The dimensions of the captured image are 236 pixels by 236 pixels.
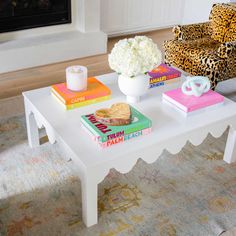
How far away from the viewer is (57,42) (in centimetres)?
369

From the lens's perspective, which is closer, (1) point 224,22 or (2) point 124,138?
(2) point 124,138

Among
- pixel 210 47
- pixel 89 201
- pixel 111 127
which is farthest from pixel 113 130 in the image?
pixel 210 47

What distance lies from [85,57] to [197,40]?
1296 mm

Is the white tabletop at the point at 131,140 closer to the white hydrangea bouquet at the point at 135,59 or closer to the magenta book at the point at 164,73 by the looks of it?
the magenta book at the point at 164,73

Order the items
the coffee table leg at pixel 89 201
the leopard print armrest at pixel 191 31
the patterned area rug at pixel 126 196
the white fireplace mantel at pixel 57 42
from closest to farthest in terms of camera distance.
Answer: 1. the coffee table leg at pixel 89 201
2. the patterned area rug at pixel 126 196
3. the leopard print armrest at pixel 191 31
4. the white fireplace mantel at pixel 57 42

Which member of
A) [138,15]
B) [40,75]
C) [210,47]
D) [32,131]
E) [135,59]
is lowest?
[40,75]

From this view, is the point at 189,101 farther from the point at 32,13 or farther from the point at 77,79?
the point at 32,13

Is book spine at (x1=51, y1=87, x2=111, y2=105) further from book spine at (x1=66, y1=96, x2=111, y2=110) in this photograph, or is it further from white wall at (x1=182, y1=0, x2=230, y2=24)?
white wall at (x1=182, y1=0, x2=230, y2=24)

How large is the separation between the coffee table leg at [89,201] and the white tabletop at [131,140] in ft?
0.35

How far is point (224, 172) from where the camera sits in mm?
2170

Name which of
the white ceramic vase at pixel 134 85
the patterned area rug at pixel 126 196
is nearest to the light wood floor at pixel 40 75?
the patterned area rug at pixel 126 196

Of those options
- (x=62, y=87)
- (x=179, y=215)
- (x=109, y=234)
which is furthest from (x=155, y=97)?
(x=109, y=234)

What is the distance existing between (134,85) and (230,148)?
75cm

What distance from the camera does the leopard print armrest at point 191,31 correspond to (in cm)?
318
